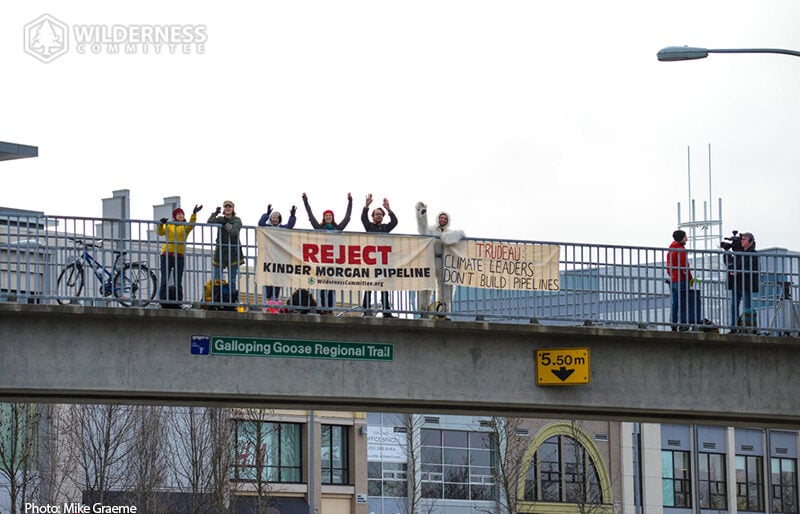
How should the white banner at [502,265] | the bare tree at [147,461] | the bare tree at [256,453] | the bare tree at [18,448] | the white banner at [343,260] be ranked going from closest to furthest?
the white banner at [343,260] → the white banner at [502,265] → the bare tree at [18,448] → the bare tree at [147,461] → the bare tree at [256,453]

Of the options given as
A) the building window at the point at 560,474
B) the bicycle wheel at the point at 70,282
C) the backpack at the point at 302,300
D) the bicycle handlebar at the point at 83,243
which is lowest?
the building window at the point at 560,474

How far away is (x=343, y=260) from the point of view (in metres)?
25.9

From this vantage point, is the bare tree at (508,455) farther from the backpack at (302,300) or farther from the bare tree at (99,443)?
the backpack at (302,300)

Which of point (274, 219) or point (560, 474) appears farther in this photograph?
point (560, 474)

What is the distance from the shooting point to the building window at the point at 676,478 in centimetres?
6738

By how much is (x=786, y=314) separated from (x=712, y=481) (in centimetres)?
4291

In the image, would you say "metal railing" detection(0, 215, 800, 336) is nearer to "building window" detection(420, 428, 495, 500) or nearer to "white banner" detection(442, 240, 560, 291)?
"white banner" detection(442, 240, 560, 291)

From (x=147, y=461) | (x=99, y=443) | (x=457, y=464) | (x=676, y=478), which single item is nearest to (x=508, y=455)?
(x=457, y=464)

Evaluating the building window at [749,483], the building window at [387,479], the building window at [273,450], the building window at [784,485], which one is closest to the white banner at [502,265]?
the building window at [273,450]

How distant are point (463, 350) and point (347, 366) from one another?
199 centimetres

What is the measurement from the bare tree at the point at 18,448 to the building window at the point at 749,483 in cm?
3372

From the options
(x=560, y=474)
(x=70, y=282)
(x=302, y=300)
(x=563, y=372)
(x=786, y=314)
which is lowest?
(x=560, y=474)

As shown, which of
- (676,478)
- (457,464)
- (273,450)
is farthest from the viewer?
(676,478)

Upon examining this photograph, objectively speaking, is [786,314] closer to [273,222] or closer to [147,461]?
[273,222]
